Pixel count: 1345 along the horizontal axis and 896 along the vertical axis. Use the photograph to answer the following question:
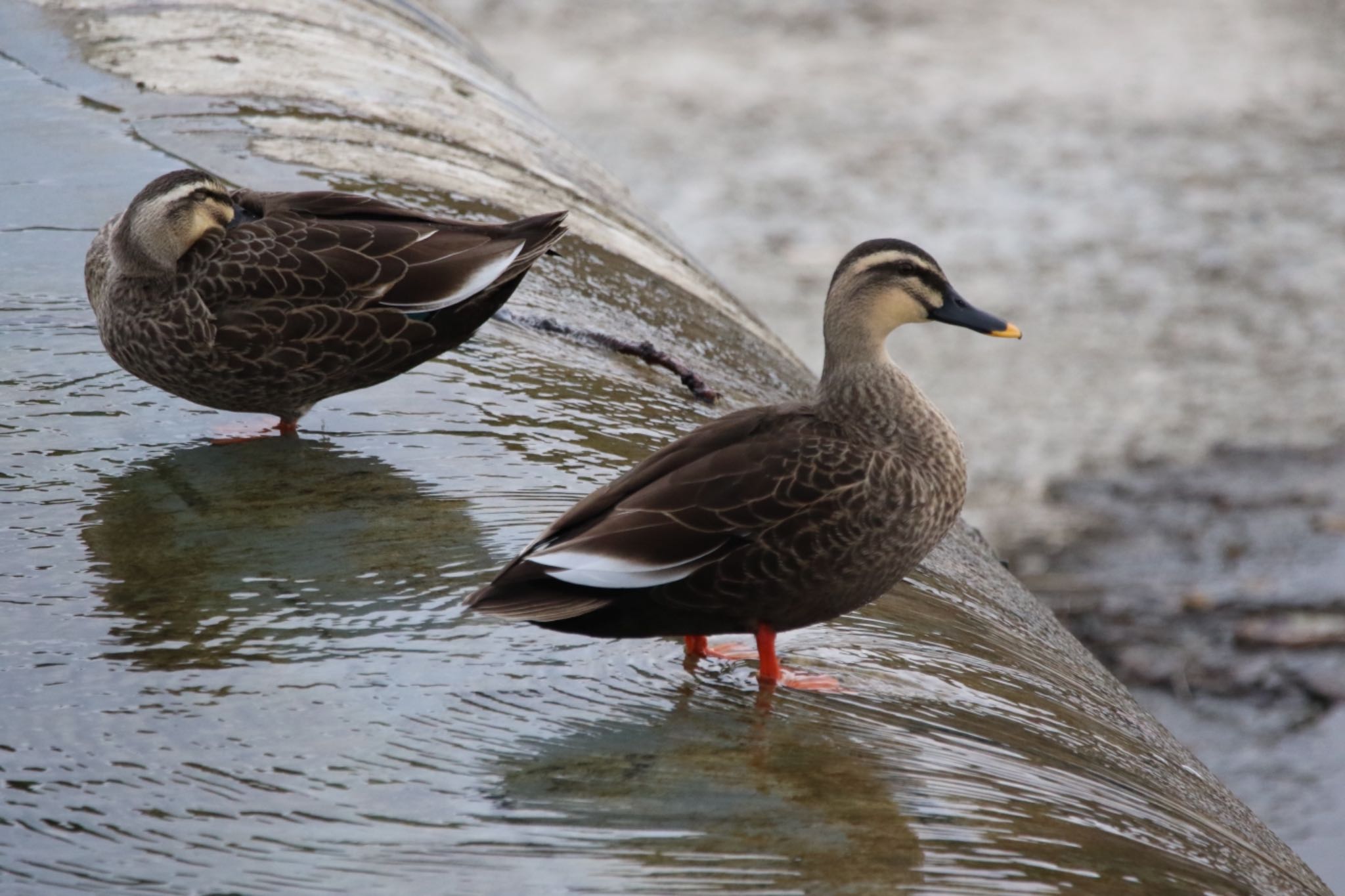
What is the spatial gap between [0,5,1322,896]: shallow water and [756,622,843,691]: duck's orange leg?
4 centimetres

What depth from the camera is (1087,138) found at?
39.3ft

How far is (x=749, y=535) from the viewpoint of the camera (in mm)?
3182

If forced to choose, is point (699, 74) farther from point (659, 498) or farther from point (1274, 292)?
point (659, 498)

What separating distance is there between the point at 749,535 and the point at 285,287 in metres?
1.50

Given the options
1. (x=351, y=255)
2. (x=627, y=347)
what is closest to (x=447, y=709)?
(x=351, y=255)

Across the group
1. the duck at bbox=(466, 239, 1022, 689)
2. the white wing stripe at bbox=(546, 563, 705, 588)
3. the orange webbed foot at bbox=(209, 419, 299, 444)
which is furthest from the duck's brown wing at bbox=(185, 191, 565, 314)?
the white wing stripe at bbox=(546, 563, 705, 588)

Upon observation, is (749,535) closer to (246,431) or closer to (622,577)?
(622,577)

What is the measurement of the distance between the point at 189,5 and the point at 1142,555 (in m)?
4.74

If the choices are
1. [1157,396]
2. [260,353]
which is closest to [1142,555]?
[1157,396]

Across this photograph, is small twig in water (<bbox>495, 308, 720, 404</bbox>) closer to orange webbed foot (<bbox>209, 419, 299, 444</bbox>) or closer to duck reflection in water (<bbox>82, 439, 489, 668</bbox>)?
orange webbed foot (<bbox>209, 419, 299, 444</bbox>)

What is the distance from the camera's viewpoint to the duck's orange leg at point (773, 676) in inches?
130

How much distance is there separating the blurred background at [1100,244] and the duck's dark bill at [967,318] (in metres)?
2.85

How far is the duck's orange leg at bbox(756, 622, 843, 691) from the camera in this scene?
330cm

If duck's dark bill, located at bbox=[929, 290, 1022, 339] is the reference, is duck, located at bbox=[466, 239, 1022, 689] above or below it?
below
